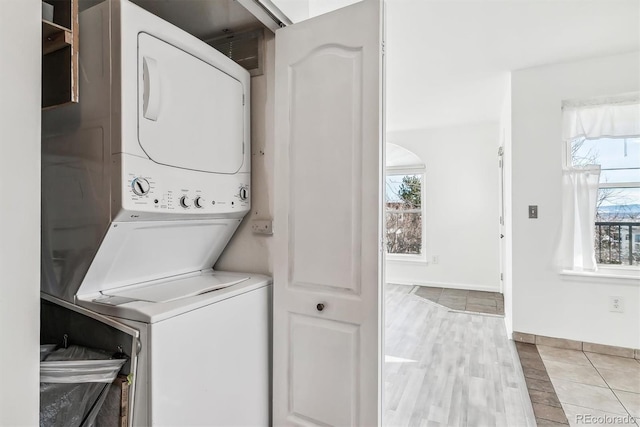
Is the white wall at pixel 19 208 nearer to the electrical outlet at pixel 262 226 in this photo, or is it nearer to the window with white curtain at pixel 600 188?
the electrical outlet at pixel 262 226

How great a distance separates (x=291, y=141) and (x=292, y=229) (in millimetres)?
401

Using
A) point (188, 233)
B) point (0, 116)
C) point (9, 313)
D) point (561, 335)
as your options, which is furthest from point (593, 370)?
point (0, 116)

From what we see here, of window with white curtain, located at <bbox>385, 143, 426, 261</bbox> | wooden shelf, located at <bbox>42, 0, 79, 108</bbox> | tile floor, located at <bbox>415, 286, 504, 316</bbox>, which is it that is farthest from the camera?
window with white curtain, located at <bbox>385, 143, 426, 261</bbox>

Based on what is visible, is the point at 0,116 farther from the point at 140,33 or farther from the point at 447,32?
the point at 447,32

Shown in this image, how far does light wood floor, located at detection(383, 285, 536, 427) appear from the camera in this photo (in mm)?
1971

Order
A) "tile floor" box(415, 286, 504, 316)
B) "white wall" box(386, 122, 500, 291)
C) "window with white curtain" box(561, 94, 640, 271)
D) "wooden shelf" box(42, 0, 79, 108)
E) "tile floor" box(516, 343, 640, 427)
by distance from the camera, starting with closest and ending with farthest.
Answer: "wooden shelf" box(42, 0, 79, 108) < "tile floor" box(516, 343, 640, 427) < "window with white curtain" box(561, 94, 640, 271) < "tile floor" box(415, 286, 504, 316) < "white wall" box(386, 122, 500, 291)

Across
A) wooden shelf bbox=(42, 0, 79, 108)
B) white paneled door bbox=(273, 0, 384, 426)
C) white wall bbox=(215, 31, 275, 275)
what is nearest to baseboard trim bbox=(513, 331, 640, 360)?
white paneled door bbox=(273, 0, 384, 426)

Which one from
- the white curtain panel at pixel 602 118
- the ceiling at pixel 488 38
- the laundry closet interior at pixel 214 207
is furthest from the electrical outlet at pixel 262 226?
the white curtain panel at pixel 602 118

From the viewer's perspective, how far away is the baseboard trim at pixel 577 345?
2727mm

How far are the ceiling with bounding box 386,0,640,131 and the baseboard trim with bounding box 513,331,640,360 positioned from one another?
7.64 ft

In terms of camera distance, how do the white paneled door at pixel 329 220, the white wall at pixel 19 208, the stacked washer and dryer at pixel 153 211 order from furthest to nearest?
the white paneled door at pixel 329 220 < the stacked washer and dryer at pixel 153 211 < the white wall at pixel 19 208

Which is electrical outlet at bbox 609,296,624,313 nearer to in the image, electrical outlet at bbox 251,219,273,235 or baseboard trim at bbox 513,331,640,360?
baseboard trim at bbox 513,331,640,360

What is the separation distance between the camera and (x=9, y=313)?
761 millimetres

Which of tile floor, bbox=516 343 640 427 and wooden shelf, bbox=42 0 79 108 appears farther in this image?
tile floor, bbox=516 343 640 427
